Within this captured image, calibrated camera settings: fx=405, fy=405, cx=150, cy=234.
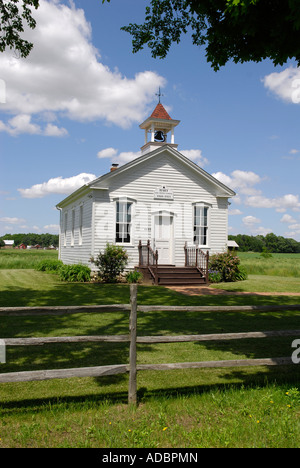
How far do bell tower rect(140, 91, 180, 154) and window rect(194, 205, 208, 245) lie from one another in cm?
373

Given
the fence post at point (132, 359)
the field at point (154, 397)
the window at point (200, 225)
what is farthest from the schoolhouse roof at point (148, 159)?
the fence post at point (132, 359)

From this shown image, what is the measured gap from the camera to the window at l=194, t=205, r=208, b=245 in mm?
21188

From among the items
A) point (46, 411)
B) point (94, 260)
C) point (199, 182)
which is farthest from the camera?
point (199, 182)

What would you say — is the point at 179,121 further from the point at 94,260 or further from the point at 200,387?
the point at 200,387

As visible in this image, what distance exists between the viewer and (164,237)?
809 inches

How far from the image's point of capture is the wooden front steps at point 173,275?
18188 millimetres

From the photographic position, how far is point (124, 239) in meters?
20.0

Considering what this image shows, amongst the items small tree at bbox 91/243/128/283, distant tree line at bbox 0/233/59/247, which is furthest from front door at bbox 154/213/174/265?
distant tree line at bbox 0/233/59/247

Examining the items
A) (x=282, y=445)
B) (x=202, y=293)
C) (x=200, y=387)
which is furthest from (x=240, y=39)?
(x=202, y=293)

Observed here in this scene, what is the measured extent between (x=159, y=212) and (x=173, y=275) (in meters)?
3.53

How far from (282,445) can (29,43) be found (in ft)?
49.6

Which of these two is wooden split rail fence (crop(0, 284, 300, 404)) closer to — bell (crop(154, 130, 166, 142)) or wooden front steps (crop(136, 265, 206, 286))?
wooden front steps (crop(136, 265, 206, 286))

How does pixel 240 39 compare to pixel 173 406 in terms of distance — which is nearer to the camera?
pixel 173 406

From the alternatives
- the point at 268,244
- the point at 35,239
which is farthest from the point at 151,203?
the point at 35,239
